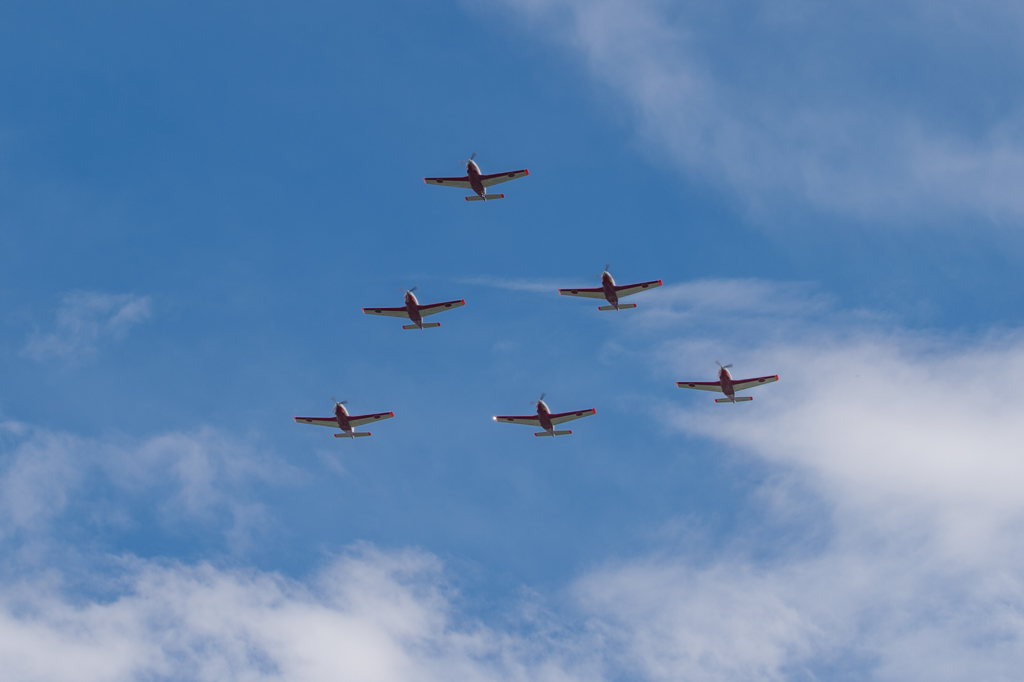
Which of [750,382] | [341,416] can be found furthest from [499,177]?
[750,382]

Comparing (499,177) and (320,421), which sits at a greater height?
(499,177)

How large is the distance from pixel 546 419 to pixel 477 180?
33292 mm

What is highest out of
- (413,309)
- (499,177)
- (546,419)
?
(499,177)

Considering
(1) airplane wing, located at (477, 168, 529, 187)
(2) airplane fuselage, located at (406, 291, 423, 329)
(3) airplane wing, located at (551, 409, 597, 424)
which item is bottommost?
(3) airplane wing, located at (551, 409, 597, 424)

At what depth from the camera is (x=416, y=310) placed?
348 ft

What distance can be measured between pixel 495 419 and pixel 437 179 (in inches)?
1326

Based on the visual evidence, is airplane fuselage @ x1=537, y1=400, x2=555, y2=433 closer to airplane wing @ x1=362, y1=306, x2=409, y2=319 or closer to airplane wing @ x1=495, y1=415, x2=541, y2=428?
airplane wing @ x1=495, y1=415, x2=541, y2=428

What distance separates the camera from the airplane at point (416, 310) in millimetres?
105375

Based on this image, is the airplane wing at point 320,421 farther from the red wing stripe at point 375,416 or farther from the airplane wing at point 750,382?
the airplane wing at point 750,382

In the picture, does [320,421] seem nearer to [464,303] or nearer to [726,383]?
[464,303]

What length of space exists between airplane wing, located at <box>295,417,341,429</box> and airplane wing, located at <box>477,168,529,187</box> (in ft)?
125

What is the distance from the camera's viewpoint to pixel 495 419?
107 m

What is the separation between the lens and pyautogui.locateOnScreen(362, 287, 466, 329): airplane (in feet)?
346

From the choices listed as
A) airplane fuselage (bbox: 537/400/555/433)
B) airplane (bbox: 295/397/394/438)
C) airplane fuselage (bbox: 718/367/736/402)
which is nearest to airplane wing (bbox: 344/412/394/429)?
airplane (bbox: 295/397/394/438)
